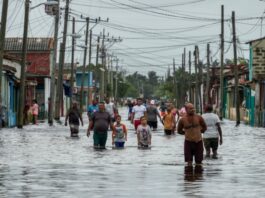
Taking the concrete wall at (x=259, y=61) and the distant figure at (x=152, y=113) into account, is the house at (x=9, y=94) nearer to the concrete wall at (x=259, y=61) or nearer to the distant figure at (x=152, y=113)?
the distant figure at (x=152, y=113)

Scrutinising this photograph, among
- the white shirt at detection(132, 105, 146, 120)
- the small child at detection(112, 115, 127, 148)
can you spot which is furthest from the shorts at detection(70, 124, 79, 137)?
the small child at detection(112, 115, 127, 148)

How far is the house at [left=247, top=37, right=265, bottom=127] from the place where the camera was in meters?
58.8

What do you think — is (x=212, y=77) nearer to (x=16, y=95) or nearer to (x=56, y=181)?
(x=16, y=95)

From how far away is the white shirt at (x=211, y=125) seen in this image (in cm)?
2539

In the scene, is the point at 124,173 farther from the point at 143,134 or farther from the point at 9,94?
the point at 9,94

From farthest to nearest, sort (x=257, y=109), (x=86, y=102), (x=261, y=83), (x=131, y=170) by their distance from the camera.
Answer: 1. (x=86, y=102)
2. (x=261, y=83)
3. (x=257, y=109)
4. (x=131, y=170)

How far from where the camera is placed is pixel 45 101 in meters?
83.6

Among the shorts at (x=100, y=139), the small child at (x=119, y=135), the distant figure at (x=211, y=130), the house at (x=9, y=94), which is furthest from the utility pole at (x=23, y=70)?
the distant figure at (x=211, y=130)

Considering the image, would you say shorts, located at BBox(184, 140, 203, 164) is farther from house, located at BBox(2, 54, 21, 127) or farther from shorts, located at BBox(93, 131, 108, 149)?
house, located at BBox(2, 54, 21, 127)

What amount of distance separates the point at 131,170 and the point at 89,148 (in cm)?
954

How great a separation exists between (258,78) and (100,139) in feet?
111

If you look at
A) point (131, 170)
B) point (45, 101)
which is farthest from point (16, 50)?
point (131, 170)

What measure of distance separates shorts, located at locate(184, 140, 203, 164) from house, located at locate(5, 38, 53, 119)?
56.9m

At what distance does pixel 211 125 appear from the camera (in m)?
25.4
